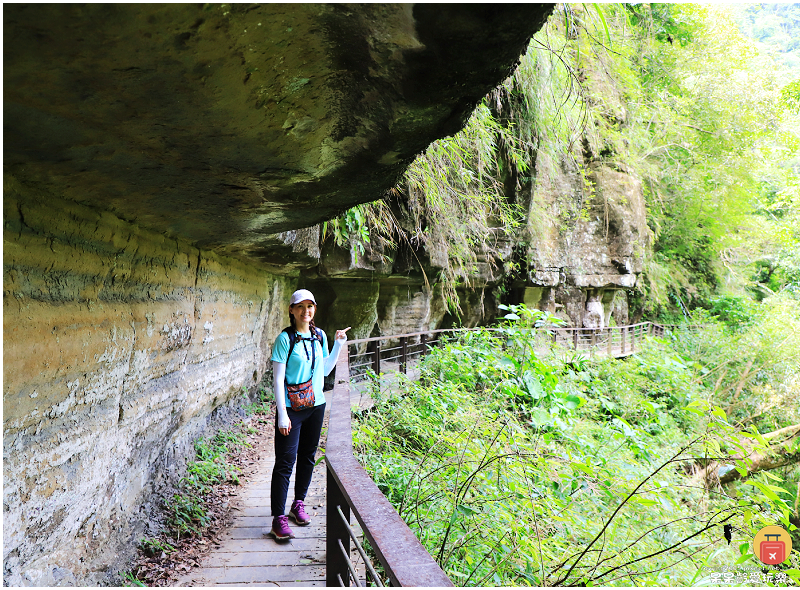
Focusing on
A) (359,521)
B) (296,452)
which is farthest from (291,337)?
(359,521)

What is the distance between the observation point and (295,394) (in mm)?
3266

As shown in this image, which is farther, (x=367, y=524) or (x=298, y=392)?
(x=298, y=392)

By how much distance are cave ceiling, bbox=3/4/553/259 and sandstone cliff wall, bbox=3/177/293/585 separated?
0.37 m

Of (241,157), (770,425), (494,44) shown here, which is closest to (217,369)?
(241,157)

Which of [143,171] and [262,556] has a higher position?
[143,171]

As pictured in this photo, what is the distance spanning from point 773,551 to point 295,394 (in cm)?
357

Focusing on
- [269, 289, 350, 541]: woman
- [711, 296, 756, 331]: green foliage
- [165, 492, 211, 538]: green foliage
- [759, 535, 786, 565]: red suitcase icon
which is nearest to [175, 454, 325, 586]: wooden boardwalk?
[269, 289, 350, 541]: woman

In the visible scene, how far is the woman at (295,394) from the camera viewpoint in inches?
127

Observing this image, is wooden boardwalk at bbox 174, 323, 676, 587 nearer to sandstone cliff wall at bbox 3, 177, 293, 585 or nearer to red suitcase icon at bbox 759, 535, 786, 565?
sandstone cliff wall at bbox 3, 177, 293, 585

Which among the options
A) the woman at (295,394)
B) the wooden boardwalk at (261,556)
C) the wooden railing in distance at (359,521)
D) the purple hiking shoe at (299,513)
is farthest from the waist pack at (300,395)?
the wooden boardwalk at (261,556)

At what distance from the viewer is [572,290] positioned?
14.9 m

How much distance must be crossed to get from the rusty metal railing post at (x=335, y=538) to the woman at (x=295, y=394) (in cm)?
107

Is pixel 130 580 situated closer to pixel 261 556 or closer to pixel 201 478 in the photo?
pixel 261 556

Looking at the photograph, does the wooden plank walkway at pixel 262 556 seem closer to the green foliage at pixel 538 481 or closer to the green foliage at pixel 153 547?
the green foliage at pixel 153 547
